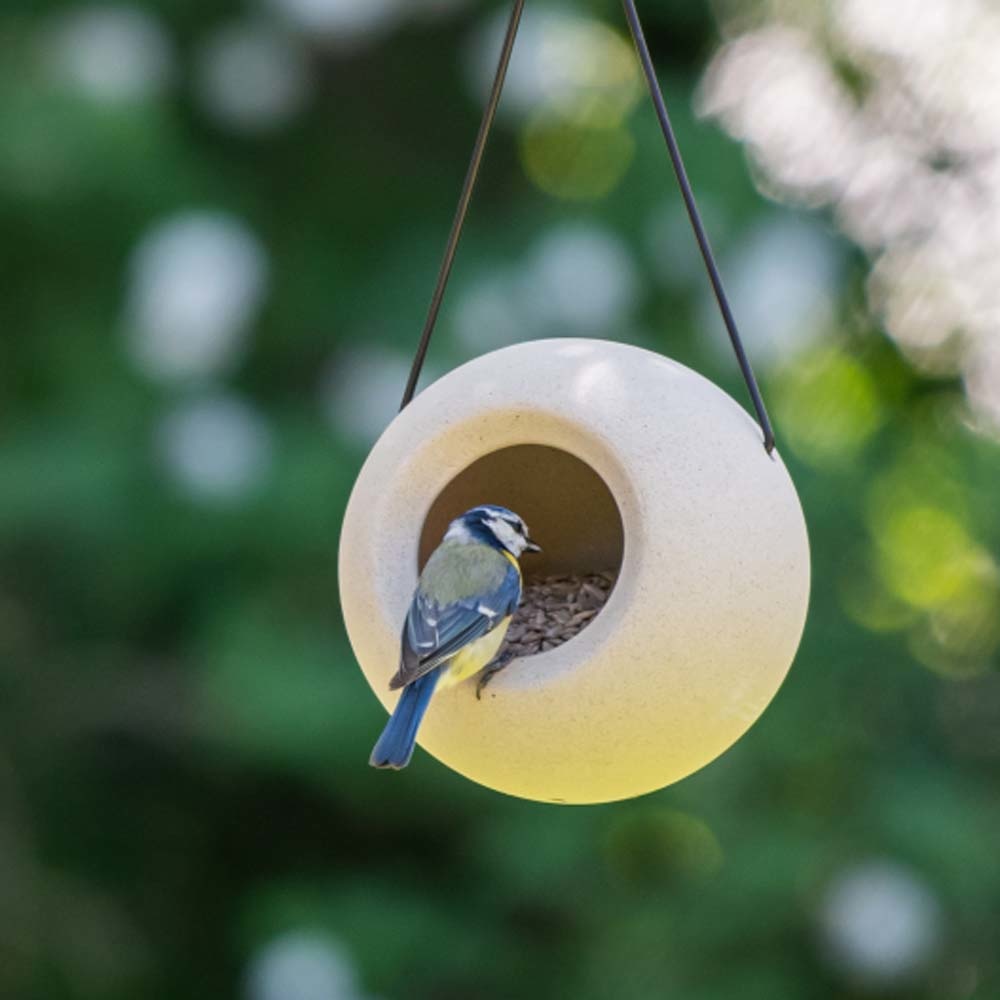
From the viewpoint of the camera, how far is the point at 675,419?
8.89 feet

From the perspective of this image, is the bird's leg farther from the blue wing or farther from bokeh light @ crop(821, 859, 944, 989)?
bokeh light @ crop(821, 859, 944, 989)

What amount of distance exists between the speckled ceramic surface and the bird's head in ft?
0.22

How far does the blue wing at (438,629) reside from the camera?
8.60ft

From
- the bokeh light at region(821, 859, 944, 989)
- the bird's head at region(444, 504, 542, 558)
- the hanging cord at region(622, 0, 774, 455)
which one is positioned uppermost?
the hanging cord at region(622, 0, 774, 455)

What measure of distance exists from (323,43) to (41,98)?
1294mm

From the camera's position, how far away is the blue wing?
2.62 meters

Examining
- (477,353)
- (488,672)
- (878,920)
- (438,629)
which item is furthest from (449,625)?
(878,920)

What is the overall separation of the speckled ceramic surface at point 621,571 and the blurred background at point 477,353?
10.0ft

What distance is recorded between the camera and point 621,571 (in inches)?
106

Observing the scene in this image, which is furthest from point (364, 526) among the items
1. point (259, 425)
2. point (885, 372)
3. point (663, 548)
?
point (885, 372)

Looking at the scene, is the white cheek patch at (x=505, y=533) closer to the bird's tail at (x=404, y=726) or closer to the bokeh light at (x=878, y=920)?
the bird's tail at (x=404, y=726)

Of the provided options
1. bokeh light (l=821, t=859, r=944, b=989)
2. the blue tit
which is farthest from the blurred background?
the blue tit

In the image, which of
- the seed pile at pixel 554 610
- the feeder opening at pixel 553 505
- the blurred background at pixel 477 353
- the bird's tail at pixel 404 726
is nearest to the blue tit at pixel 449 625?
the bird's tail at pixel 404 726

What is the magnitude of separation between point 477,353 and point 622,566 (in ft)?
10.6
